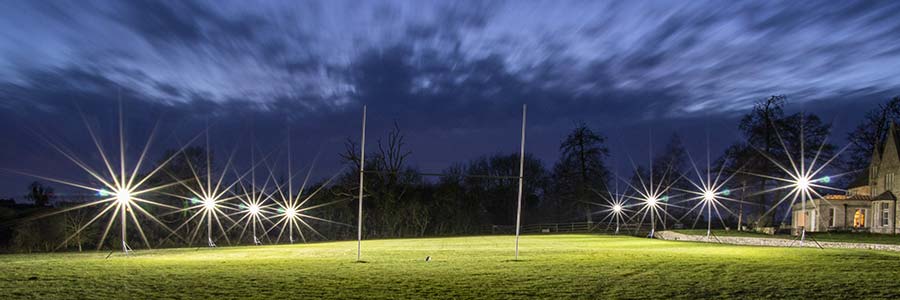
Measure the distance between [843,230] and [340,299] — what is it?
35.4m

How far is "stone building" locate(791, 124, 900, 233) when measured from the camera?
3453 centimetres

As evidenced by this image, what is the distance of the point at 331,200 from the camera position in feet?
143

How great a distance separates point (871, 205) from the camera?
120 feet

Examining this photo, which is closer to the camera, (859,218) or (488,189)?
(859,218)

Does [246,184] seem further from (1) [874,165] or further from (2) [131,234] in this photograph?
(1) [874,165]

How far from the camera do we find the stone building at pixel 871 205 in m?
34.5

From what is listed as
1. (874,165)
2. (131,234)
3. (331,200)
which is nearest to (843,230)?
(874,165)

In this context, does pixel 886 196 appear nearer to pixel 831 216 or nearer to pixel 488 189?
pixel 831 216

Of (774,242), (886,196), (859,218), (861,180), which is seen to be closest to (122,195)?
(774,242)

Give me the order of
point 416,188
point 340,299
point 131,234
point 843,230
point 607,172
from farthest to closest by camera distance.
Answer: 1. point 607,172
2. point 416,188
3. point 843,230
4. point 131,234
5. point 340,299

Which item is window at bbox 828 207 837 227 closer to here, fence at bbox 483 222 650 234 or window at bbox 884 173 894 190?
window at bbox 884 173 894 190

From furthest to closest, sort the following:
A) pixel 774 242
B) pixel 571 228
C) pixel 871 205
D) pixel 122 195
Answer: pixel 571 228
pixel 871 205
pixel 774 242
pixel 122 195

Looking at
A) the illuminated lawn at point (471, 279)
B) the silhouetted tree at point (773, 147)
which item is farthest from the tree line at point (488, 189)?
the illuminated lawn at point (471, 279)

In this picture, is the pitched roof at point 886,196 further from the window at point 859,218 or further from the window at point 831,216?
the window at point 831,216
